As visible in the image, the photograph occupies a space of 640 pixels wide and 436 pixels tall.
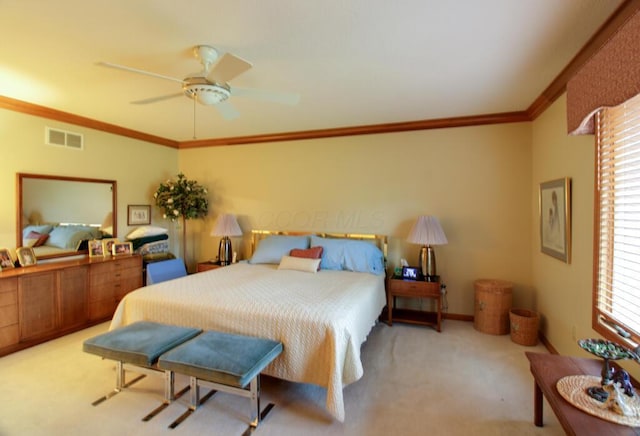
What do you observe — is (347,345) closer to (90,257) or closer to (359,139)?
(359,139)

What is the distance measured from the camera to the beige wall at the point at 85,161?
3.39m

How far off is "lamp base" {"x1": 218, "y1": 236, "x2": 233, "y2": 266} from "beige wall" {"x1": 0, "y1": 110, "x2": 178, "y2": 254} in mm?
1165

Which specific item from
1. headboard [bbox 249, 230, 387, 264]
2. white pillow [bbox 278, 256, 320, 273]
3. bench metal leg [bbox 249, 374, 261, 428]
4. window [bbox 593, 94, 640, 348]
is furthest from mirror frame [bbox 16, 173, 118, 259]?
window [bbox 593, 94, 640, 348]

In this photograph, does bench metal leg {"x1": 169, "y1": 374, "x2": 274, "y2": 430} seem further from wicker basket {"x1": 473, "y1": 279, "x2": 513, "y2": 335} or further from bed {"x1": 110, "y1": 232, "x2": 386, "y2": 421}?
wicker basket {"x1": 473, "y1": 279, "x2": 513, "y2": 335}

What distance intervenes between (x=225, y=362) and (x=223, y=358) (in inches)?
2.0

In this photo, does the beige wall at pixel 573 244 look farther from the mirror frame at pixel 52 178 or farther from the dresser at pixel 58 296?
the mirror frame at pixel 52 178

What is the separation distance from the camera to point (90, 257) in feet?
13.3

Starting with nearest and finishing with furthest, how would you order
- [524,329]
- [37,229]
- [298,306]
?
[298,306], [524,329], [37,229]

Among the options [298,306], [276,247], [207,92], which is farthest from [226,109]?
[276,247]

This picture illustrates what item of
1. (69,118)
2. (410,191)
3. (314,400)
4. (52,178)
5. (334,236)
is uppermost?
(69,118)

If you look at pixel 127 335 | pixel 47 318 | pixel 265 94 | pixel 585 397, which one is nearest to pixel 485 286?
pixel 585 397

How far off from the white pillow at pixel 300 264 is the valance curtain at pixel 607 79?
107 inches

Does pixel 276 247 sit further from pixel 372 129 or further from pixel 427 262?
pixel 372 129

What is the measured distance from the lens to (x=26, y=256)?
11.3 ft
